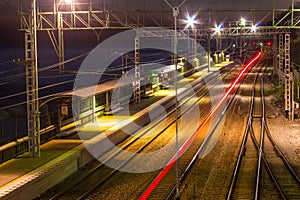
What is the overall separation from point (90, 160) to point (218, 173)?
14.2ft

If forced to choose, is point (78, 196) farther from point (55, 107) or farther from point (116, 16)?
point (116, 16)

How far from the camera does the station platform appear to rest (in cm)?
1027

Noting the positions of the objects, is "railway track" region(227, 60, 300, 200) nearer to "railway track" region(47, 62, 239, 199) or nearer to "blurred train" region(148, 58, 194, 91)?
"railway track" region(47, 62, 239, 199)

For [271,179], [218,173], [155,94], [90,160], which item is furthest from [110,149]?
[155,94]

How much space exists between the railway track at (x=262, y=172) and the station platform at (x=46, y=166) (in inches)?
180

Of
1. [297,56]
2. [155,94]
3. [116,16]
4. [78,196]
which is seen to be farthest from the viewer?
[297,56]

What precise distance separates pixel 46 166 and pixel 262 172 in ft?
20.6

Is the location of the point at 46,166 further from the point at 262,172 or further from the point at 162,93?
the point at 162,93

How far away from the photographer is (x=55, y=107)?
16562 mm

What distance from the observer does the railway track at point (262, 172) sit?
37.0 feet

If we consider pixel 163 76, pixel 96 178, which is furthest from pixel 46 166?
pixel 163 76

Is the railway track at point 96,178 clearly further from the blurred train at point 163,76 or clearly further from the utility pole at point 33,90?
the blurred train at point 163,76

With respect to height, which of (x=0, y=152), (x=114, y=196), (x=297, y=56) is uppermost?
(x=297, y=56)

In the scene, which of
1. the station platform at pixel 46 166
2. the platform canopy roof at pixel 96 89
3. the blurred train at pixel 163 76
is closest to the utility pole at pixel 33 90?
the station platform at pixel 46 166
